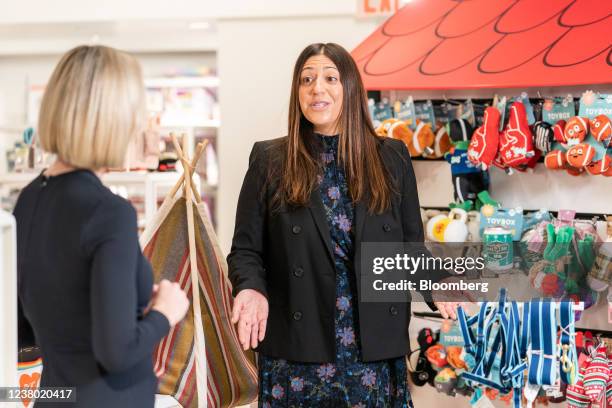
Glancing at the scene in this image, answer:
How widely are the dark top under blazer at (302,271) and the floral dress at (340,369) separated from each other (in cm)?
3

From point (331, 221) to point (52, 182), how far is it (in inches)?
34.3

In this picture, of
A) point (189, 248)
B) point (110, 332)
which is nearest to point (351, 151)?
point (189, 248)

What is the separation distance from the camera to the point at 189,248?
2.31m

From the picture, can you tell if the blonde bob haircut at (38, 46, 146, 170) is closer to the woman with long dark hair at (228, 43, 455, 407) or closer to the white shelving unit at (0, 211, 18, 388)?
the white shelving unit at (0, 211, 18, 388)

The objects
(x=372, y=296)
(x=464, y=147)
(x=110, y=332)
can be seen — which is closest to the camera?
(x=110, y=332)

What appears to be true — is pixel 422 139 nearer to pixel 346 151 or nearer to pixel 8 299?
pixel 346 151

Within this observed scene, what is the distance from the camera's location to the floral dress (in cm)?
198

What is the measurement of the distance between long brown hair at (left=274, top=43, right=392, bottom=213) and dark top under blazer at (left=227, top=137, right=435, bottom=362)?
4cm

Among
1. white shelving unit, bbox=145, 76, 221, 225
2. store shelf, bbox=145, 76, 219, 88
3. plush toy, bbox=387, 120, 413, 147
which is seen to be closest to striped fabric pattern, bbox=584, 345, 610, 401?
plush toy, bbox=387, 120, 413, 147

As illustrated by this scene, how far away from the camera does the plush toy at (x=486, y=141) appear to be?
2691mm

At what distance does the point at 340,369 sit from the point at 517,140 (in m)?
1.17

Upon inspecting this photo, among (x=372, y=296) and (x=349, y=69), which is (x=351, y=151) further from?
(x=372, y=296)

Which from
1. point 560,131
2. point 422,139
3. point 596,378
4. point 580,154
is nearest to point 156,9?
point 422,139

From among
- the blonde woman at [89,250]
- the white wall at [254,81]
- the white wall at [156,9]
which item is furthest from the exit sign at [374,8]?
the blonde woman at [89,250]
